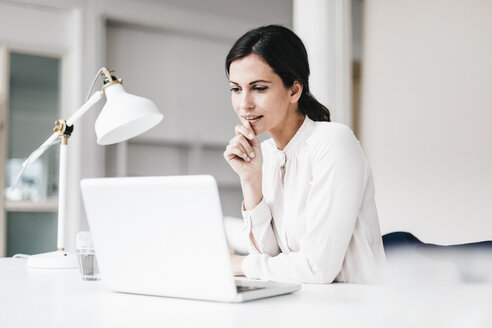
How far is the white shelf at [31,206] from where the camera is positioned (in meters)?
3.52

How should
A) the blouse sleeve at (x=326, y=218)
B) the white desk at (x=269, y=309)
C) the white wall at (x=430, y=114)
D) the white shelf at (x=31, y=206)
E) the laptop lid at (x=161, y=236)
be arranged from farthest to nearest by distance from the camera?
the white shelf at (x=31, y=206)
the white wall at (x=430, y=114)
the blouse sleeve at (x=326, y=218)
the laptop lid at (x=161, y=236)
the white desk at (x=269, y=309)

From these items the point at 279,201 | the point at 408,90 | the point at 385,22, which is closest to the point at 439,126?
the point at 408,90

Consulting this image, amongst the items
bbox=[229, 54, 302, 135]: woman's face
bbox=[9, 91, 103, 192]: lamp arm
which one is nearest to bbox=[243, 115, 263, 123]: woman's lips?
bbox=[229, 54, 302, 135]: woman's face

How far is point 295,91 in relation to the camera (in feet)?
5.34

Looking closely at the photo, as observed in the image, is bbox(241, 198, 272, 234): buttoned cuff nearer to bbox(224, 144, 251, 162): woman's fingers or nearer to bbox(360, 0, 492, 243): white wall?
bbox(224, 144, 251, 162): woman's fingers

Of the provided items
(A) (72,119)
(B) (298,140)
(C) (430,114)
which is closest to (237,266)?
(B) (298,140)

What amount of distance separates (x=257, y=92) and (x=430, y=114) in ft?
5.83

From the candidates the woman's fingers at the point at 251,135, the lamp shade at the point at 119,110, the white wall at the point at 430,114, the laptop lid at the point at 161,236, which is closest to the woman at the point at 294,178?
the woman's fingers at the point at 251,135

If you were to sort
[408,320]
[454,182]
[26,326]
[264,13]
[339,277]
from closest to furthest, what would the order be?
[408,320] < [26,326] < [339,277] < [454,182] < [264,13]

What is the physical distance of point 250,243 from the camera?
59.4 inches

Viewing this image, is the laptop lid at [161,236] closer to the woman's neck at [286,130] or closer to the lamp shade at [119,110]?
the lamp shade at [119,110]

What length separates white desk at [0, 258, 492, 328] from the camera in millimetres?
515

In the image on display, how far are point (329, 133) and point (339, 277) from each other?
35 centimetres

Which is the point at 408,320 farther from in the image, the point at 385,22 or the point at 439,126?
the point at 385,22
